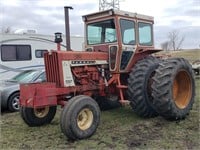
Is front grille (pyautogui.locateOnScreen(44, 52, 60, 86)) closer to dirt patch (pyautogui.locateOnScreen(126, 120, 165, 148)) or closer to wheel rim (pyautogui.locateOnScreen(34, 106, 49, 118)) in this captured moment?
wheel rim (pyautogui.locateOnScreen(34, 106, 49, 118))

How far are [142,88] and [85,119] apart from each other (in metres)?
1.60

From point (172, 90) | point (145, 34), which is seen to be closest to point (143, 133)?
point (172, 90)

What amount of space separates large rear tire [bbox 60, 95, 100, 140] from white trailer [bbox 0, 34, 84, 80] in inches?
329

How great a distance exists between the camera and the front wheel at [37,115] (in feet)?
23.7

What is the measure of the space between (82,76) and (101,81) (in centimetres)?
56

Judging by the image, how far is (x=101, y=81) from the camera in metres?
7.82

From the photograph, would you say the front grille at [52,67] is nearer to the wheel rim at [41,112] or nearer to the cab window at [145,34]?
the wheel rim at [41,112]

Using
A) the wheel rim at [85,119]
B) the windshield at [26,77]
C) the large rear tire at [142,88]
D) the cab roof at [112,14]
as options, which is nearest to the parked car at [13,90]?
the windshield at [26,77]

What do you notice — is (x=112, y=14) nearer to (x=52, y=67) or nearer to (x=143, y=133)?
(x=52, y=67)

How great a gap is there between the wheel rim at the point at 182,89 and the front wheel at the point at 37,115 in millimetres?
2919

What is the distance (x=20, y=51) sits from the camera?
14.5 m

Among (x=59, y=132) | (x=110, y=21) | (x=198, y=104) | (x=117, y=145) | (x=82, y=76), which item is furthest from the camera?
(x=198, y=104)

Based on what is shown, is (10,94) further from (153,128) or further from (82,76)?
(153,128)

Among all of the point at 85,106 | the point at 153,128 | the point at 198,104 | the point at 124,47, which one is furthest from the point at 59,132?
the point at 198,104
